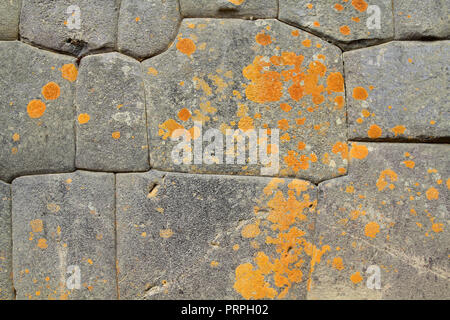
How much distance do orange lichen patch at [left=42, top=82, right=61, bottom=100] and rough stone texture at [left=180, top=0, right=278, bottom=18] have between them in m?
0.58

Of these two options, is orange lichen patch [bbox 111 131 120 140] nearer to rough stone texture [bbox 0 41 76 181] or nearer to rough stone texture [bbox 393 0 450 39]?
rough stone texture [bbox 0 41 76 181]

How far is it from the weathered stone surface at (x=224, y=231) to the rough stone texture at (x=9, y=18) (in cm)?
75

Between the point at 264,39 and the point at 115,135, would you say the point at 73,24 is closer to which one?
the point at 115,135

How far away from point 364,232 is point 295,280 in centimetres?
32

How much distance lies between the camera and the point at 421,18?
1310 mm

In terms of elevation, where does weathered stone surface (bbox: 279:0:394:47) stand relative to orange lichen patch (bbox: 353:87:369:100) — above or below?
above

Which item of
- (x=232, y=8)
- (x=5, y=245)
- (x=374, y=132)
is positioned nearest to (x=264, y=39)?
(x=232, y=8)

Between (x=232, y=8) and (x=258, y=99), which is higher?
(x=232, y=8)

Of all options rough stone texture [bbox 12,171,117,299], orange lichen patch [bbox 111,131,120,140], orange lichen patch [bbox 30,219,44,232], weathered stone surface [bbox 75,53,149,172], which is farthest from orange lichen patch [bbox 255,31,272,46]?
orange lichen patch [bbox 30,219,44,232]

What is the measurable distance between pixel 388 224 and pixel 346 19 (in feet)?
2.65

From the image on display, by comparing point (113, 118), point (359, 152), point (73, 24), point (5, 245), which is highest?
point (73, 24)

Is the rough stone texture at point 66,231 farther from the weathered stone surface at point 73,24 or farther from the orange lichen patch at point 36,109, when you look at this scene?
the weathered stone surface at point 73,24

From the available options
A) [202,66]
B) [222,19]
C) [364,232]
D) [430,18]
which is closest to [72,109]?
[202,66]

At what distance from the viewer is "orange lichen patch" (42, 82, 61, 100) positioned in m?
1.32
